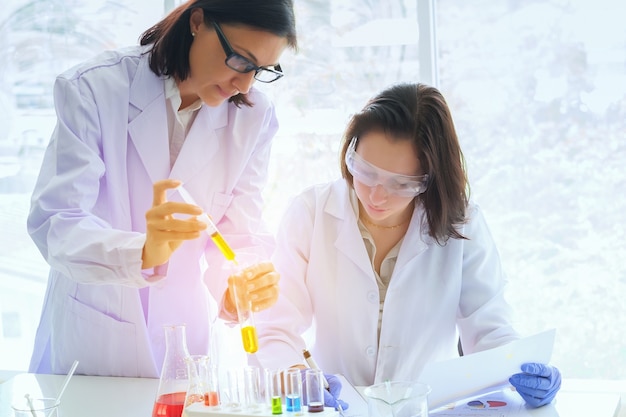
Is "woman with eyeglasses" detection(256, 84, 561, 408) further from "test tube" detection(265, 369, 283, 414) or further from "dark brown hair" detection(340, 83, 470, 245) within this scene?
"test tube" detection(265, 369, 283, 414)

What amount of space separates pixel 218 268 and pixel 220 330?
522mm

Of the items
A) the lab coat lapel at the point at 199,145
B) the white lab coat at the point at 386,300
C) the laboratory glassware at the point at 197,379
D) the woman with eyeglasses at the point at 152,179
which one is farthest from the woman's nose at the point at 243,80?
the laboratory glassware at the point at 197,379

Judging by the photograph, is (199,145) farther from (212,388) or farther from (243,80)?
(212,388)

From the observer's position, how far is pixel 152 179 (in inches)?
78.6

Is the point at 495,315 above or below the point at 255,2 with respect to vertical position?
below

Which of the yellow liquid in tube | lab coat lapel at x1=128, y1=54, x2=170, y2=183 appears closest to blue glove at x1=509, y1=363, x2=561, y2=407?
the yellow liquid in tube

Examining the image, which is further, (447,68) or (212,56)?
(447,68)

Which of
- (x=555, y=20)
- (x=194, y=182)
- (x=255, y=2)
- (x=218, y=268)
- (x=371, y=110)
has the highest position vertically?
(x=555, y=20)

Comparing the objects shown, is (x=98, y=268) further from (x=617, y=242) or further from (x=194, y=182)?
(x=617, y=242)

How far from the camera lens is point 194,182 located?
6.79 feet

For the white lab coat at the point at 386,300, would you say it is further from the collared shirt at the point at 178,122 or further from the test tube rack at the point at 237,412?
the test tube rack at the point at 237,412

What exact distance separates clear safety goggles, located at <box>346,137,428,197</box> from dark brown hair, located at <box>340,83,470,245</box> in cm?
7

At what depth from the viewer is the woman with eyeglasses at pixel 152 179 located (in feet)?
5.58

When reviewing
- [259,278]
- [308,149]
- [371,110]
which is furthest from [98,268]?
[308,149]
